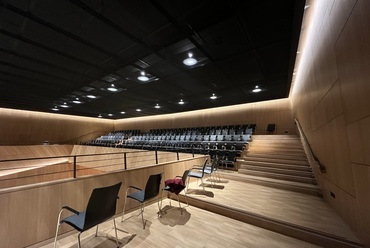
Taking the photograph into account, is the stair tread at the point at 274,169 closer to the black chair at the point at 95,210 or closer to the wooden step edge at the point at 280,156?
the wooden step edge at the point at 280,156

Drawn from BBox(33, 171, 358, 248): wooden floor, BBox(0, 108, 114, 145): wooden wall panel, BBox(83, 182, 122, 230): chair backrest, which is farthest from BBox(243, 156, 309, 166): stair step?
BBox(0, 108, 114, 145): wooden wall panel

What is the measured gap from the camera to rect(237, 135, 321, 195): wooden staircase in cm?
445

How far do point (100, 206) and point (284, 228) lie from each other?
2723 mm

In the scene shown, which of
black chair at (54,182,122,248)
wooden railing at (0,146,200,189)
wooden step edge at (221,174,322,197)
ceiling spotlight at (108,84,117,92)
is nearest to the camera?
black chair at (54,182,122,248)

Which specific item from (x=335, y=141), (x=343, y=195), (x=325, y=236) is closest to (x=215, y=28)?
(x=335, y=141)

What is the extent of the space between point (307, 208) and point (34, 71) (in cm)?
754

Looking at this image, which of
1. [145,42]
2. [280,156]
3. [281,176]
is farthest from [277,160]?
[145,42]

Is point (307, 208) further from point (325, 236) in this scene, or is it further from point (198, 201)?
point (198, 201)

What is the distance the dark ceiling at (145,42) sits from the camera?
254 centimetres

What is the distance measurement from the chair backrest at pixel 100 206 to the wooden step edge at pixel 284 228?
2.03m

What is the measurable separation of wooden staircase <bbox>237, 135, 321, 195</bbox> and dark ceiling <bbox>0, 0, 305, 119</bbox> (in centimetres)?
267

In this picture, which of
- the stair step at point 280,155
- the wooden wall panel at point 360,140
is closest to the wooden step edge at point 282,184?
the stair step at point 280,155

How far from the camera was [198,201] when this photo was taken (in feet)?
11.8

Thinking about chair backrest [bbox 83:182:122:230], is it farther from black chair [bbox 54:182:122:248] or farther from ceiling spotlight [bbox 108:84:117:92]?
ceiling spotlight [bbox 108:84:117:92]
